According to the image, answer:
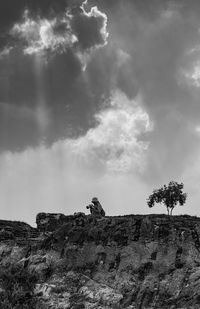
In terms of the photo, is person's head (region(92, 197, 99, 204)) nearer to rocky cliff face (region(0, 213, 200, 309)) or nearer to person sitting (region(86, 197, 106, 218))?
person sitting (region(86, 197, 106, 218))

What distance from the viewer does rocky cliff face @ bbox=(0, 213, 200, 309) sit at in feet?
138

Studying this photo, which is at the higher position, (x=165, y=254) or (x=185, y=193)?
(x=185, y=193)

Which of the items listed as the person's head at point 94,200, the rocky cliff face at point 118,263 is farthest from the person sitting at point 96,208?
the rocky cliff face at point 118,263

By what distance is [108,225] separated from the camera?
51.1m

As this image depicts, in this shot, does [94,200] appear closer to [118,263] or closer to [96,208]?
[96,208]

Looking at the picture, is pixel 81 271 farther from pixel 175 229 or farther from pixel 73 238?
pixel 175 229

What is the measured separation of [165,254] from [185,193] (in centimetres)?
3457

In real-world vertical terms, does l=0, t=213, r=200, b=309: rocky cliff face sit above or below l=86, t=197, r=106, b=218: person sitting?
below

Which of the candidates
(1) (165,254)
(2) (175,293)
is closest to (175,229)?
(1) (165,254)

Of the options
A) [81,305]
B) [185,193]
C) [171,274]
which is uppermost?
[185,193]

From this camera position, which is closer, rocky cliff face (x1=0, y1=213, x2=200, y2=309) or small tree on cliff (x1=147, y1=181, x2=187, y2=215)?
rocky cliff face (x1=0, y1=213, x2=200, y2=309)

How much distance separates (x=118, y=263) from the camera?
153ft

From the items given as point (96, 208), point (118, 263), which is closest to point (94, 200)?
point (96, 208)

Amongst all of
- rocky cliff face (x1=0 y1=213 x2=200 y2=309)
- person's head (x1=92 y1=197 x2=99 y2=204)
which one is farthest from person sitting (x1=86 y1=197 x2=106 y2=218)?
rocky cliff face (x1=0 y1=213 x2=200 y2=309)
